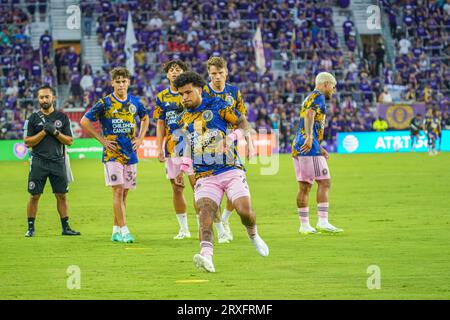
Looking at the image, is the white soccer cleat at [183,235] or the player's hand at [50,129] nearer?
the white soccer cleat at [183,235]

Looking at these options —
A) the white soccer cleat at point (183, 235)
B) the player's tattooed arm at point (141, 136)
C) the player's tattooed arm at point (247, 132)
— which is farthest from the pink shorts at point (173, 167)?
the player's tattooed arm at point (247, 132)

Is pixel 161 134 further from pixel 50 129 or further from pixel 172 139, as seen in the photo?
pixel 50 129

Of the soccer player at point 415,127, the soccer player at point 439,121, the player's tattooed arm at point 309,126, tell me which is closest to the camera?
the player's tattooed arm at point 309,126

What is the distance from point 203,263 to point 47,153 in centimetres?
576

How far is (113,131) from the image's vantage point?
49.3 ft

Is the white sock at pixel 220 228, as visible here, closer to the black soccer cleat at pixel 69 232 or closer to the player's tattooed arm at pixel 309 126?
the player's tattooed arm at pixel 309 126

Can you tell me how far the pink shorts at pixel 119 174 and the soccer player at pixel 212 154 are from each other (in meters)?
3.37

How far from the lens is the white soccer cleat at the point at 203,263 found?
10.9 meters

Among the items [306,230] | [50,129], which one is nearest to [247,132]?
[306,230]

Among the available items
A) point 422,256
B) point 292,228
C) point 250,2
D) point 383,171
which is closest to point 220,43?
point 250,2

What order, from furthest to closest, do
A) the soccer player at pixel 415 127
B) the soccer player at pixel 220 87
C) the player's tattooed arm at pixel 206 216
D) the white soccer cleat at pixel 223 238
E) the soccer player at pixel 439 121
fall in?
1. the soccer player at pixel 415 127
2. the soccer player at pixel 439 121
3. the white soccer cleat at pixel 223 238
4. the soccer player at pixel 220 87
5. the player's tattooed arm at pixel 206 216

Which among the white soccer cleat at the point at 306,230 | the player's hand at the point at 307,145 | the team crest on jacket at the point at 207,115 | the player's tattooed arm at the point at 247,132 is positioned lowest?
A: the white soccer cleat at the point at 306,230

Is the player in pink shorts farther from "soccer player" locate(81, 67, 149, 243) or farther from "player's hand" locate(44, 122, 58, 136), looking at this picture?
"player's hand" locate(44, 122, 58, 136)

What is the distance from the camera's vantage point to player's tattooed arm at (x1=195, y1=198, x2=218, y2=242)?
1136 cm
